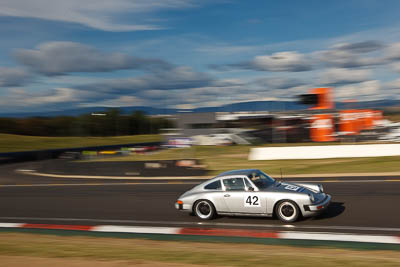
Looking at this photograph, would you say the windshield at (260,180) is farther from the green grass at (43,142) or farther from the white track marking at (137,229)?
the green grass at (43,142)

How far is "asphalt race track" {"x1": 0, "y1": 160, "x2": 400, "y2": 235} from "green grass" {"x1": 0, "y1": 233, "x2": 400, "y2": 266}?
1.68m

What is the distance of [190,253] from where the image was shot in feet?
21.1

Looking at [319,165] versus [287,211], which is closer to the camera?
[287,211]

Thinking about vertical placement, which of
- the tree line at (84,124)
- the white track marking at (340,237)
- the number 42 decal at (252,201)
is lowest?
the white track marking at (340,237)

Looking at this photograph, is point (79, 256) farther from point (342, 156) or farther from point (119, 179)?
point (342, 156)

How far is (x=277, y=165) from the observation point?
768 inches

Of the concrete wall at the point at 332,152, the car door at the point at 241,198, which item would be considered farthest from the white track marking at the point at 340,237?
the concrete wall at the point at 332,152

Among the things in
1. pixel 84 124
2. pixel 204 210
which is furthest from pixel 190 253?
pixel 84 124

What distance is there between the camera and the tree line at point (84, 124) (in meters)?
74.4

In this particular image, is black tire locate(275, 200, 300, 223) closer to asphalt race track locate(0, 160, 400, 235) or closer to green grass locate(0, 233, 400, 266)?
asphalt race track locate(0, 160, 400, 235)

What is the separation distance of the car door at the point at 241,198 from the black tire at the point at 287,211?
33 cm

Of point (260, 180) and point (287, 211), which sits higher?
point (260, 180)

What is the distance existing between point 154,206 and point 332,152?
12.1m

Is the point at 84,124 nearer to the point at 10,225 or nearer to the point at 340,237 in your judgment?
the point at 10,225
